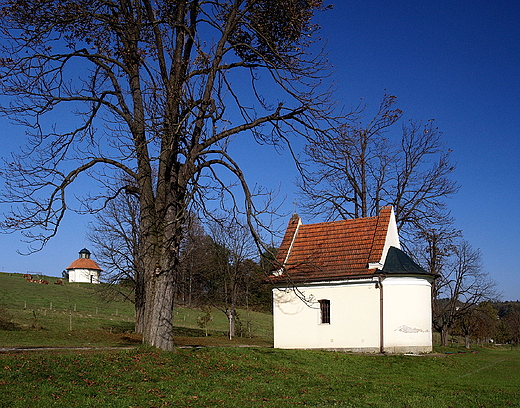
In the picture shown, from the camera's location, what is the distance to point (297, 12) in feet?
46.7

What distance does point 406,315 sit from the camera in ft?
78.1

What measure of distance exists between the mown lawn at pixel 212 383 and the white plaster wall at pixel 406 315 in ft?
18.0

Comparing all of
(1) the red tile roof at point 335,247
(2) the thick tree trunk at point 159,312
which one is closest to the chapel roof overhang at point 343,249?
(1) the red tile roof at point 335,247

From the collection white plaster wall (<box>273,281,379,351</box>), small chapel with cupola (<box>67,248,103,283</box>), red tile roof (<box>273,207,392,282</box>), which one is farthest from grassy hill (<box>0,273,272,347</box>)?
small chapel with cupola (<box>67,248,103,283</box>)

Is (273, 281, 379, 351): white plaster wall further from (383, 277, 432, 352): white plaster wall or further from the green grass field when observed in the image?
the green grass field

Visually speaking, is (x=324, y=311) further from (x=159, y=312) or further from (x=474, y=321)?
(x=474, y=321)

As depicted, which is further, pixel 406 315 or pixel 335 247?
pixel 335 247

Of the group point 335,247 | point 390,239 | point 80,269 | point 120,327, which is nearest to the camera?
point 390,239

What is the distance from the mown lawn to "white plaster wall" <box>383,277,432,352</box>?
5490mm

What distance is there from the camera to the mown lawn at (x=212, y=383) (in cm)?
956

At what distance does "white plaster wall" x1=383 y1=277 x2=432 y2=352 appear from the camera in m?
23.6

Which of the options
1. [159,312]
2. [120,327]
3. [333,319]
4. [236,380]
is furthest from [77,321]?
[236,380]

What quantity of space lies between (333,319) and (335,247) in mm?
3879

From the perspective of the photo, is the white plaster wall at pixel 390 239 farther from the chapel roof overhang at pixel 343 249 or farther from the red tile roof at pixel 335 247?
the red tile roof at pixel 335 247
